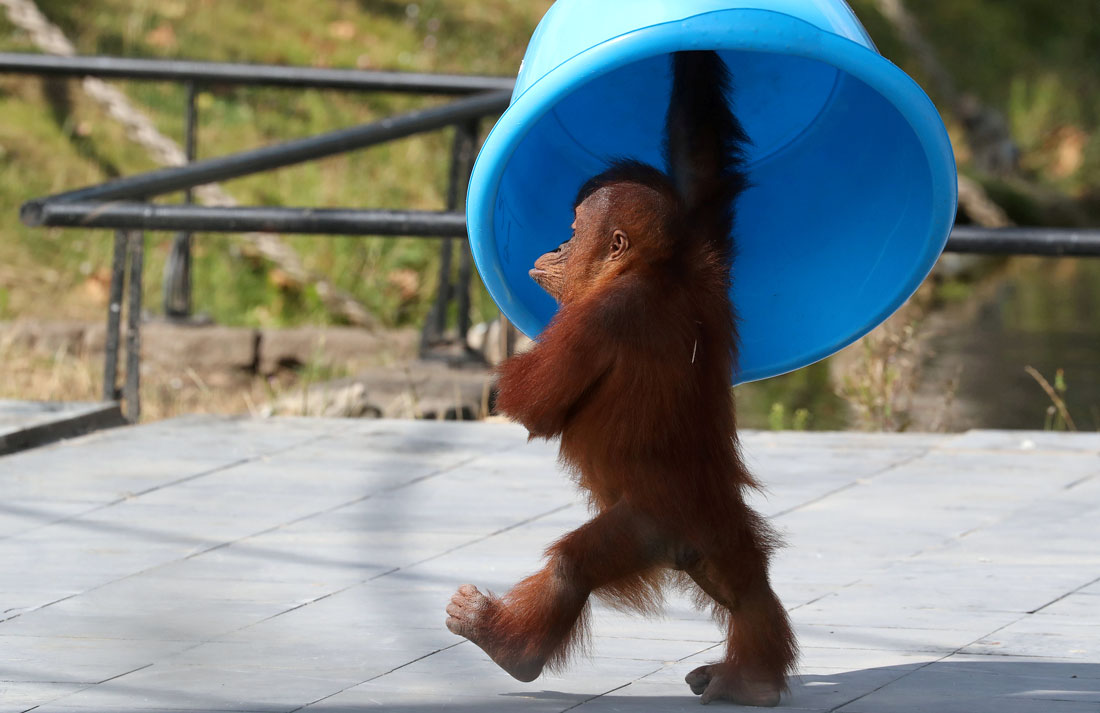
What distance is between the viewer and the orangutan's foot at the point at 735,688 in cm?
283

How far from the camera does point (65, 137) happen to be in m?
11.1

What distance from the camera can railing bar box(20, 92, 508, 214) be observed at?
5586 mm

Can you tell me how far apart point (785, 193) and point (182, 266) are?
434 cm

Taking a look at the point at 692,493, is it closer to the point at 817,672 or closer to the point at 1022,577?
the point at 817,672

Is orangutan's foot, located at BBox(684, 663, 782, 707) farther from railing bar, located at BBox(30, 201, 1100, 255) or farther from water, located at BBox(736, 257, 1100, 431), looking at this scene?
water, located at BBox(736, 257, 1100, 431)

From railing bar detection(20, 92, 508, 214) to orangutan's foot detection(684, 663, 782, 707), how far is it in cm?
349

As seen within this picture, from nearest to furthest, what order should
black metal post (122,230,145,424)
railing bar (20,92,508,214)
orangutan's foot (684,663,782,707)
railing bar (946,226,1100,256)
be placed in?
orangutan's foot (684,663,782,707)
railing bar (946,226,1100,256)
railing bar (20,92,508,214)
black metal post (122,230,145,424)

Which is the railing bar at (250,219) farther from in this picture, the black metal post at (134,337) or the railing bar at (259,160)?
the black metal post at (134,337)

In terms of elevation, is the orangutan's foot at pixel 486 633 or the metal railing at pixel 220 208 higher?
the metal railing at pixel 220 208

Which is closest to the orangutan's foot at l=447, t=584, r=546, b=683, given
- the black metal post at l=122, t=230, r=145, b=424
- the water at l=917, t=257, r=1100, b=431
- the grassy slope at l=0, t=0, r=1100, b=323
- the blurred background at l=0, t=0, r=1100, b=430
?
the black metal post at l=122, t=230, r=145, b=424

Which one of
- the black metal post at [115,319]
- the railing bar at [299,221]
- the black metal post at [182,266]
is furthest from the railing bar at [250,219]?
the black metal post at [182,266]

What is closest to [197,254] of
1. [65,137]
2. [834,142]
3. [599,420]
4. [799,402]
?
[65,137]

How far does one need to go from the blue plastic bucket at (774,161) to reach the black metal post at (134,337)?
253cm

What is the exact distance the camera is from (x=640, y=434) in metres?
2.73
